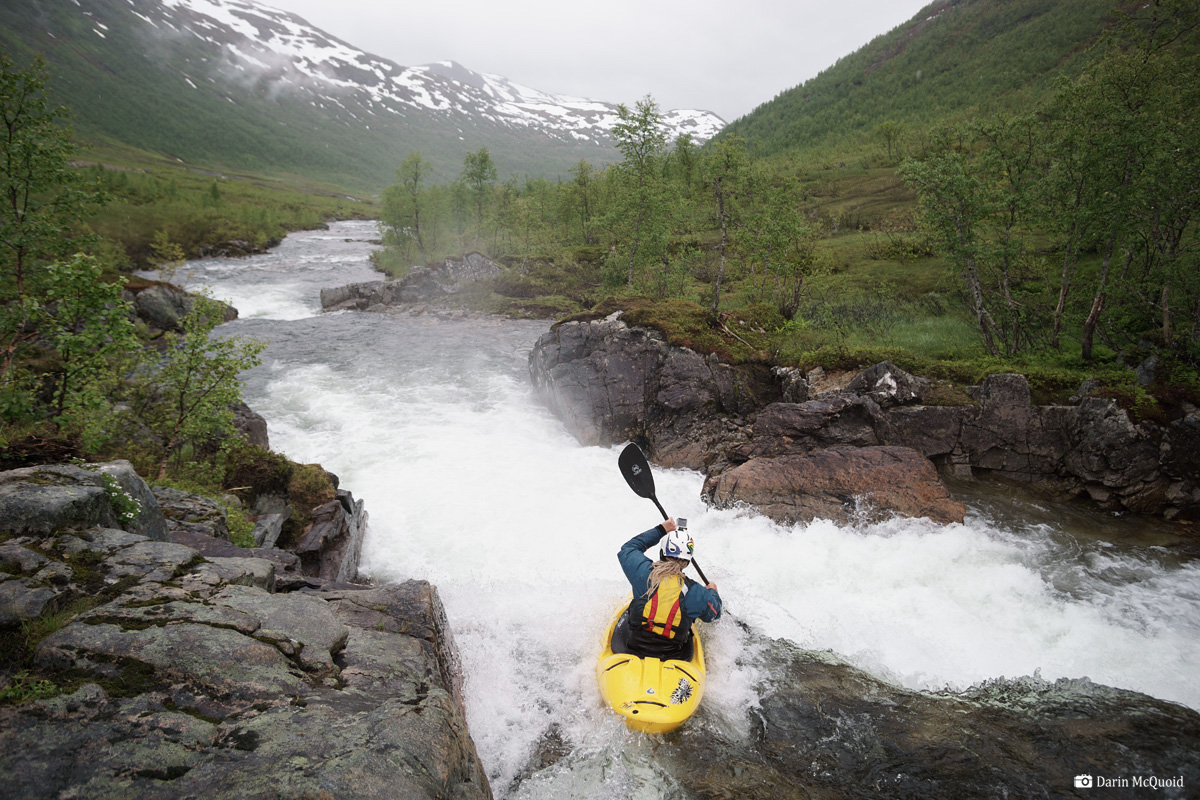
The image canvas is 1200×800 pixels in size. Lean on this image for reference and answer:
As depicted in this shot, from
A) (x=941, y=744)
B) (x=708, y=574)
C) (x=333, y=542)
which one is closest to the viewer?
(x=941, y=744)

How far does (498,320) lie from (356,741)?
97.7 feet

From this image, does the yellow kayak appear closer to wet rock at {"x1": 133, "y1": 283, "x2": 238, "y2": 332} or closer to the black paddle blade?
the black paddle blade

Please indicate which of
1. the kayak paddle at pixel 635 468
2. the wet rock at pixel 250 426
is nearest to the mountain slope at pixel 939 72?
the kayak paddle at pixel 635 468

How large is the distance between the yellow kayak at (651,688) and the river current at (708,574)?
34 cm

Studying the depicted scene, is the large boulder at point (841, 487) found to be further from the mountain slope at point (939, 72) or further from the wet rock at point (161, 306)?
the mountain slope at point (939, 72)

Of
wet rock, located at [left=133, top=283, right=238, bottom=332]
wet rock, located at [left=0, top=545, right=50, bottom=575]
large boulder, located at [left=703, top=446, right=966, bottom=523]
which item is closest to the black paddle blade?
large boulder, located at [left=703, top=446, right=966, bottom=523]

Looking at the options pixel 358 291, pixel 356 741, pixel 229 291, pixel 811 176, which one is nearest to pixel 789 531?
pixel 356 741

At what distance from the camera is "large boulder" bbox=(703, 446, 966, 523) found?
1104 centimetres

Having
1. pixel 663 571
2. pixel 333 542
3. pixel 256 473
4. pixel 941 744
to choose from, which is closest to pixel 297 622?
pixel 663 571

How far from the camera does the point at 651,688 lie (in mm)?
6430

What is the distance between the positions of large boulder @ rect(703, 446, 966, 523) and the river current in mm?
358

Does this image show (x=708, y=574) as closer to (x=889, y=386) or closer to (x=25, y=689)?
(x=889, y=386)

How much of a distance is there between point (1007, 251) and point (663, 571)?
14.0 m

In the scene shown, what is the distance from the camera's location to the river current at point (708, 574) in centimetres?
692
